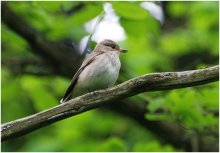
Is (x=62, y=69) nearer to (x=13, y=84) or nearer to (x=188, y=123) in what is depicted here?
(x=13, y=84)

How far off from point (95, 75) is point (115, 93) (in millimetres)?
982

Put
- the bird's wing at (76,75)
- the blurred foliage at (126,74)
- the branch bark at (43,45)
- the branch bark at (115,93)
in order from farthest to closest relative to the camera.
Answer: the branch bark at (43,45) < the blurred foliage at (126,74) < the bird's wing at (76,75) < the branch bark at (115,93)

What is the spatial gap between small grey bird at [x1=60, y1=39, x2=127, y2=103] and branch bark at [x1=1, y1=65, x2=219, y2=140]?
66cm

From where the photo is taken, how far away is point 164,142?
940 cm

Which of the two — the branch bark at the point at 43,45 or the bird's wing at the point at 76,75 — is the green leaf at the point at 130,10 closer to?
the bird's wing at the point at 76,75

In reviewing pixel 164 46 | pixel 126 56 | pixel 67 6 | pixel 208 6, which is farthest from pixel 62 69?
pixel 164 46

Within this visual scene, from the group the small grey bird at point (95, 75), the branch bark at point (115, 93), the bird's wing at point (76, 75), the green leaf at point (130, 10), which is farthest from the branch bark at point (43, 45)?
the branch bark at point (115, 93)

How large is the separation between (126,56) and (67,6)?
3.07m

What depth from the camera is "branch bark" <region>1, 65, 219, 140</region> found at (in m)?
4.82

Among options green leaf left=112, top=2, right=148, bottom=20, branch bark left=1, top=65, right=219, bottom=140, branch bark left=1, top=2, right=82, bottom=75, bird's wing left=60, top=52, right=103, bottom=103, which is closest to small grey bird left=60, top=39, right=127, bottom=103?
bird's wing left=60, top=52, right=103, bottom=103

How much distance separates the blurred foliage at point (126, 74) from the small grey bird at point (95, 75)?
35.5 inches

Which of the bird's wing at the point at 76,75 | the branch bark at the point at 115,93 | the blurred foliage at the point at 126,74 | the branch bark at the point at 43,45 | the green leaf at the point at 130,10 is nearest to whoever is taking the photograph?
the branch bark at the point at 115,93

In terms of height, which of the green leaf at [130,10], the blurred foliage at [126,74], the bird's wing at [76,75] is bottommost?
the blurred foliage at [126,74]

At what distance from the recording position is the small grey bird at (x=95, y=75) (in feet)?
19.2
